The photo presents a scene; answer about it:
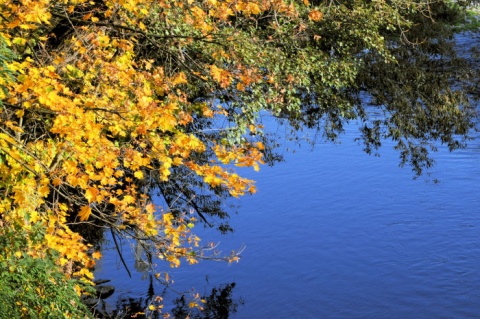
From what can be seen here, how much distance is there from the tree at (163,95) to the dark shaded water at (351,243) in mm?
1462

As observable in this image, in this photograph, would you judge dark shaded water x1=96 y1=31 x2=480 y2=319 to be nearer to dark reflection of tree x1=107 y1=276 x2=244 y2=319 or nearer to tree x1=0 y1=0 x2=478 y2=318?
dark reflection of tree x1=107 y1=276 x2=244 y2=319

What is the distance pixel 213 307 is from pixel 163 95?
7.76 meters

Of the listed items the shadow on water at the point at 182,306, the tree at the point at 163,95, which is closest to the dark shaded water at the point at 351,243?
the shadow on water at the point at 182,306

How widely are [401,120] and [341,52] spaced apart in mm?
4423

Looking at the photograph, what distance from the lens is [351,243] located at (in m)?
25.4

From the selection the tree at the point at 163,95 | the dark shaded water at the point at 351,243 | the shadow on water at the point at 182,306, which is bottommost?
the shadow on water at the point at 182,306

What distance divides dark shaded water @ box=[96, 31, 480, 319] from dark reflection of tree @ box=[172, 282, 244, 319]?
0.34m

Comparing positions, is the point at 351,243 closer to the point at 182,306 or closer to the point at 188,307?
the point at 188,307

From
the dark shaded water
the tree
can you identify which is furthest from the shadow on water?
the tree

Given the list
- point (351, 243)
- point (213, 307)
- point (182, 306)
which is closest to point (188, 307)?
point (182, 306)

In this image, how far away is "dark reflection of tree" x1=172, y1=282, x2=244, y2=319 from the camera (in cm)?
2162

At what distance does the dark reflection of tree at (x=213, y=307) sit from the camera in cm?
2162

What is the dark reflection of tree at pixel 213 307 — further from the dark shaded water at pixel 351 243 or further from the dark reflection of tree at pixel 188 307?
the dark shaded water at pixel 351 243

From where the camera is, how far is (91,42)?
1285 centimetres
